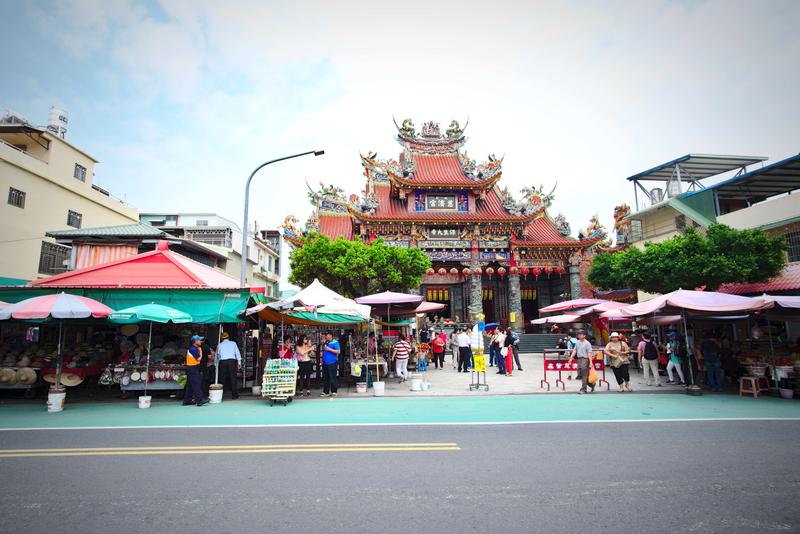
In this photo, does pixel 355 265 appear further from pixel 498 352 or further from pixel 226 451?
pixel 226 451

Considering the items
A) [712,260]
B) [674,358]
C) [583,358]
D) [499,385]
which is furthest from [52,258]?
[712,260]

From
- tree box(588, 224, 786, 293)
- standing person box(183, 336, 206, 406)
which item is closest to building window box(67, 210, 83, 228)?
standing person box(183, 336, 206, 406)

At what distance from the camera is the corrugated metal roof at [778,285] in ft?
54.9

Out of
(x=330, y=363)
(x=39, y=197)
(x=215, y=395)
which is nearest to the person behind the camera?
(x=215, y=395)

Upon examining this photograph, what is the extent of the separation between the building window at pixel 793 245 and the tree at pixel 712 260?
10.8 feet

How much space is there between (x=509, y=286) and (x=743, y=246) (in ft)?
45.4

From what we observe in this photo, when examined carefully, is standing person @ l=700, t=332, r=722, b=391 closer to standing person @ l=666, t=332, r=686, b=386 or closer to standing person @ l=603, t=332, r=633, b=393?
standing person @ l=666, t=332, r=686, b=386

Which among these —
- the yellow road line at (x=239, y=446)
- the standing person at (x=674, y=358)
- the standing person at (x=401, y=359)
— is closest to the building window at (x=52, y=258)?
the standing person at (x=401, y=359)

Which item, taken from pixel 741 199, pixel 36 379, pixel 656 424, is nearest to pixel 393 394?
pixel 656 424

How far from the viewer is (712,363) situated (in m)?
12.2

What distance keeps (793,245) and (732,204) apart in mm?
6267

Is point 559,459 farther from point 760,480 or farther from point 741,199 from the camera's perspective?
point 741,199

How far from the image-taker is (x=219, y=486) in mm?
4617

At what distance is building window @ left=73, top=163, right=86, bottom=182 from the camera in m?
24.8
